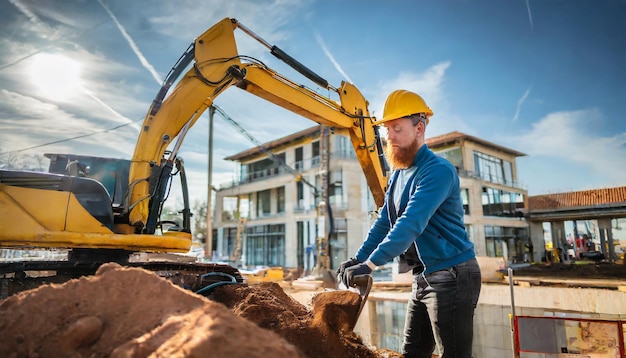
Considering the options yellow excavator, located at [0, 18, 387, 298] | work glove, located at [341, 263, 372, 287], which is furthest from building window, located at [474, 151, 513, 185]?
work glove, located at [341, 263, 372, 287]

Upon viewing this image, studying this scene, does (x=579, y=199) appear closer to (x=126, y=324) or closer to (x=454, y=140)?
(x=454, y=140)

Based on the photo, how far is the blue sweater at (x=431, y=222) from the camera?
6.74 feet

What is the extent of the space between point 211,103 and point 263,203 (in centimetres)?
2795

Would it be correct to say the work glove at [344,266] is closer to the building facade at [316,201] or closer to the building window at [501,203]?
the building facade at [316,201]

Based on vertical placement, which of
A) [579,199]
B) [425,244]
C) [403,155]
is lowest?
[425,244]

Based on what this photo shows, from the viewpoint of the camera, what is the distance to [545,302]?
9.66m

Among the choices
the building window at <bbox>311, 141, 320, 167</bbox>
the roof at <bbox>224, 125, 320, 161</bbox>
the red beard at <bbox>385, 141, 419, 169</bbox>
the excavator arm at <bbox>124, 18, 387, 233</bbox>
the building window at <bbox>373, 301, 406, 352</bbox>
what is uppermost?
the roof at <bbox>224, 125, 320, 161</bbox>

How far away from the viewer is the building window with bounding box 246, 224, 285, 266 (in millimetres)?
29172

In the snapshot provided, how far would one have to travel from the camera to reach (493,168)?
33938mm

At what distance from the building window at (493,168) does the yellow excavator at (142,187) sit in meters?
28.3

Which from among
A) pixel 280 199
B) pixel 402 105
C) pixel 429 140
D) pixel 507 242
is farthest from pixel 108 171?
pixel 507 242

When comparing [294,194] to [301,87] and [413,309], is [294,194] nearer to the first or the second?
[301,87]

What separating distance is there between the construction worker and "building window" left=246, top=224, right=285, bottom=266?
26786mm

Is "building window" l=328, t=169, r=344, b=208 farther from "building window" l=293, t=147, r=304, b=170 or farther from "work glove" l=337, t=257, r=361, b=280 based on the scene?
"work glove" l=337, t=257, r=361, b=280
